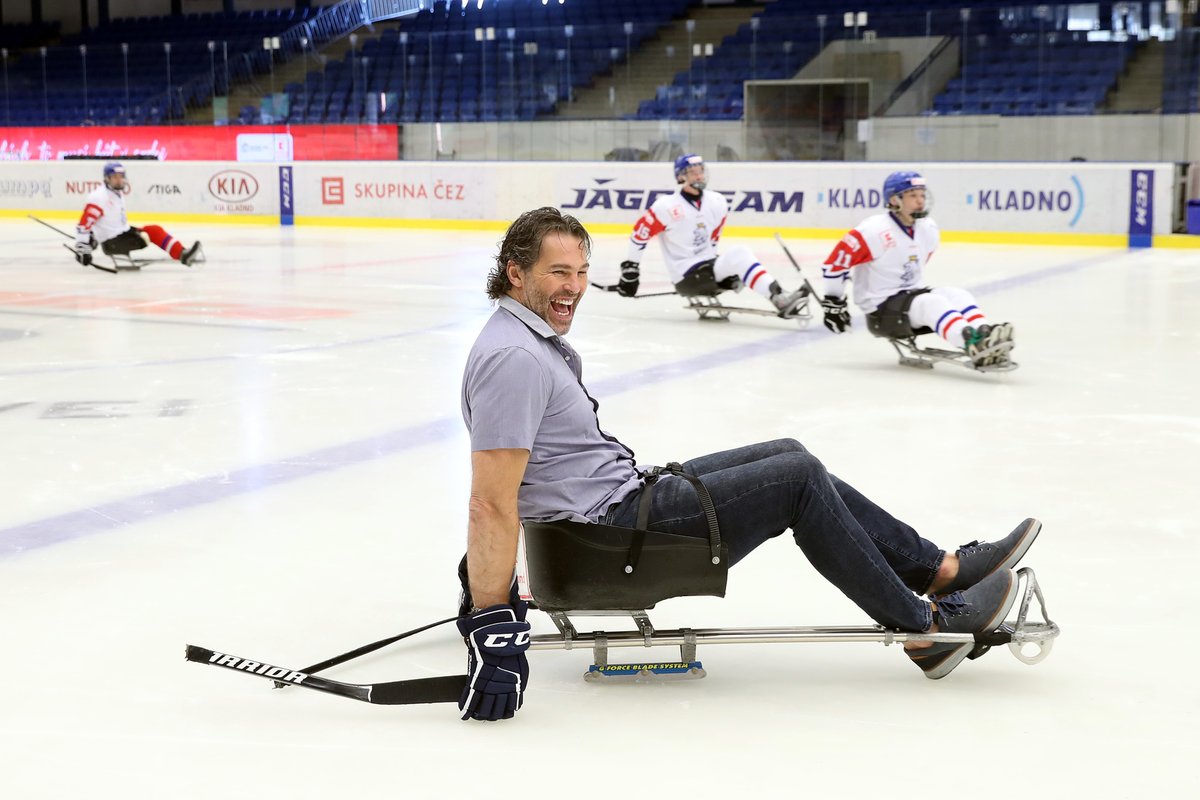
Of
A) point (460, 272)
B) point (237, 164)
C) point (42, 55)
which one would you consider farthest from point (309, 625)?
point (42, 55)

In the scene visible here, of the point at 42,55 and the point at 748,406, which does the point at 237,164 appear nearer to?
the point at 42,55

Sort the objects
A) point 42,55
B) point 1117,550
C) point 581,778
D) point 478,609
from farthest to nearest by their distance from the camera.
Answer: point 42,55 → point 1117,550 → point 478,609 → point 581,778

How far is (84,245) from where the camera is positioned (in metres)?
13.5

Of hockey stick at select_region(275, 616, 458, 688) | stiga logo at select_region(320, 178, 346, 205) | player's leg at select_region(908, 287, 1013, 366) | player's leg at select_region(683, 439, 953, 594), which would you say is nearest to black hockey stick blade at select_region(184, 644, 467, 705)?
hockey stick at select_region(275, 616, 458, 688)

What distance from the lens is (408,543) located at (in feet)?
13.6

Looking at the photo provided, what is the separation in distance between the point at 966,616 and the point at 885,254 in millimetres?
5085

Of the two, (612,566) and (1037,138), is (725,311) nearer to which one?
(612,566)

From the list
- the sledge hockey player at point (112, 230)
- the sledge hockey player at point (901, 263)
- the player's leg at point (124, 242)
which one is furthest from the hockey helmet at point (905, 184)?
the player's leg at point (124, 242)

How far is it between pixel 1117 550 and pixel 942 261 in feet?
33.9

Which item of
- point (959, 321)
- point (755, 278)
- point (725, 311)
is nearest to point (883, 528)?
point (959, 321)

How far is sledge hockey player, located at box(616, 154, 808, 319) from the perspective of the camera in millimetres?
9836

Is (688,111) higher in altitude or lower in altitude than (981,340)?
higher

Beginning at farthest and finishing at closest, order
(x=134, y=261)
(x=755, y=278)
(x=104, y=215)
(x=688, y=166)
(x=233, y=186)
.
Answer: (x=233, y=186) < (x=134, y=261) < (x=104, y=215) < (x=688, y=166) < (x=755, y=278)

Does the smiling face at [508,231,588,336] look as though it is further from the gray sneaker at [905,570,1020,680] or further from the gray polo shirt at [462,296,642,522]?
the gray sneaker at [905,570,1020,680]
